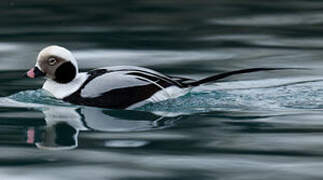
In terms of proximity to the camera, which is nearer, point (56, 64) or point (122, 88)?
point (122, 88)

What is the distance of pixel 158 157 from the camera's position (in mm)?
6754

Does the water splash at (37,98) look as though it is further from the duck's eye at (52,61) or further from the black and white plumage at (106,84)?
the duck's eye at (52,61)

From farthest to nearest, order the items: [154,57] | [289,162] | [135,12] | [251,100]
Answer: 1. [135,12]
2. [154,57]
3. [251,100]
4. [289,162]

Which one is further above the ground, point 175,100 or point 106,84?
point 106,84

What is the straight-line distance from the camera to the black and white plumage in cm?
841

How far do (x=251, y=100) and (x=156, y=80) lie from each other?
761 mm

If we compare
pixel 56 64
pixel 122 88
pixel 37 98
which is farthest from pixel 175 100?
pixel 37 98

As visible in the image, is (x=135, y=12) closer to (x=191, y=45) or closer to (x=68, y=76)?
(x=191, y=45)

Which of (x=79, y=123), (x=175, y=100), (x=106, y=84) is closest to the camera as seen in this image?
(x=79, y=123)

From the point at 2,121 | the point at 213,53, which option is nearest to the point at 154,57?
the point at 213,53

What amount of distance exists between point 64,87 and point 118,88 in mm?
542

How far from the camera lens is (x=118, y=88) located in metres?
8.40

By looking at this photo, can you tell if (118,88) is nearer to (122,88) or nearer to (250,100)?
(122,88)

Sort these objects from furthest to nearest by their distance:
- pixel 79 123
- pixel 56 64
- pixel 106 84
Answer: pixel 56 64, pixel 106 84, pixel 79 123
